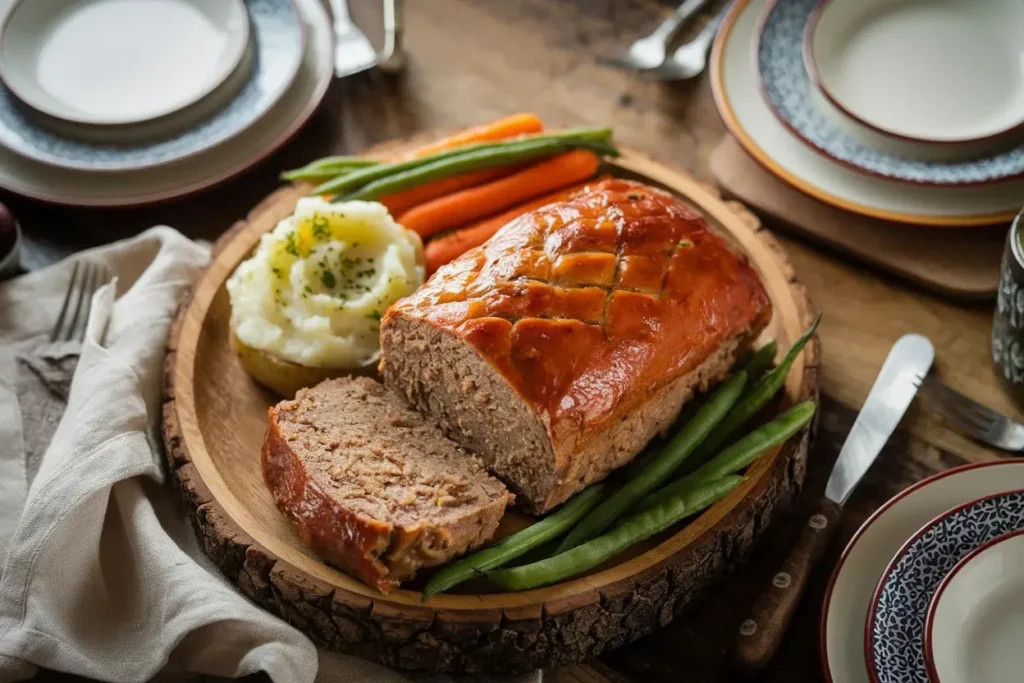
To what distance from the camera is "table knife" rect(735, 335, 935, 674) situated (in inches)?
119

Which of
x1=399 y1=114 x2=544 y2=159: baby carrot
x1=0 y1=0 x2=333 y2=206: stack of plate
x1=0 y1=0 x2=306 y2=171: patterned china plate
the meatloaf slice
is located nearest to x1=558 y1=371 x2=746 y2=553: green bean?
the meatloaf slice

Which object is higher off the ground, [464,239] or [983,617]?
[464,239]

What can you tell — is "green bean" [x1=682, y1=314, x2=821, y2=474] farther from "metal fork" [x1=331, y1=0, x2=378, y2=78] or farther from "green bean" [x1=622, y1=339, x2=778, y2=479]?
"metal fork" [x1=331, y1=0, x2=378, y2=78]

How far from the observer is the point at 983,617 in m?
2.90

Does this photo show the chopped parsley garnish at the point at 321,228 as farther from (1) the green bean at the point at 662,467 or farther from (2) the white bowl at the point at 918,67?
(2) the white bowl at the point at 918,67

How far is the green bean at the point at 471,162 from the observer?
13.6ft

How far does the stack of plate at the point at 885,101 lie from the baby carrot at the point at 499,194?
2.53 ft

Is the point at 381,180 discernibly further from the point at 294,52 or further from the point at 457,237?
the point at 294,52

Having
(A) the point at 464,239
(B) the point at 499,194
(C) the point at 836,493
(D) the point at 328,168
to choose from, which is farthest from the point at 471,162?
(C) the point at 836,493

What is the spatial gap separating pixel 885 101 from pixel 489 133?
1.79 meters

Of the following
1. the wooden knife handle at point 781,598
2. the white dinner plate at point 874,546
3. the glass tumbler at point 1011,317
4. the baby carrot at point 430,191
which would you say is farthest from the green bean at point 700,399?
the baby carrot at point 430,191

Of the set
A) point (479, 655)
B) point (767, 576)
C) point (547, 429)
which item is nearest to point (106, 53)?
point (547, 429)

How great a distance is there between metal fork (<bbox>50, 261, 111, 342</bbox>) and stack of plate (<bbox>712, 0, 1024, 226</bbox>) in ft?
9.20

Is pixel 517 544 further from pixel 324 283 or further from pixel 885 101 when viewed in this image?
pixel 885 101
